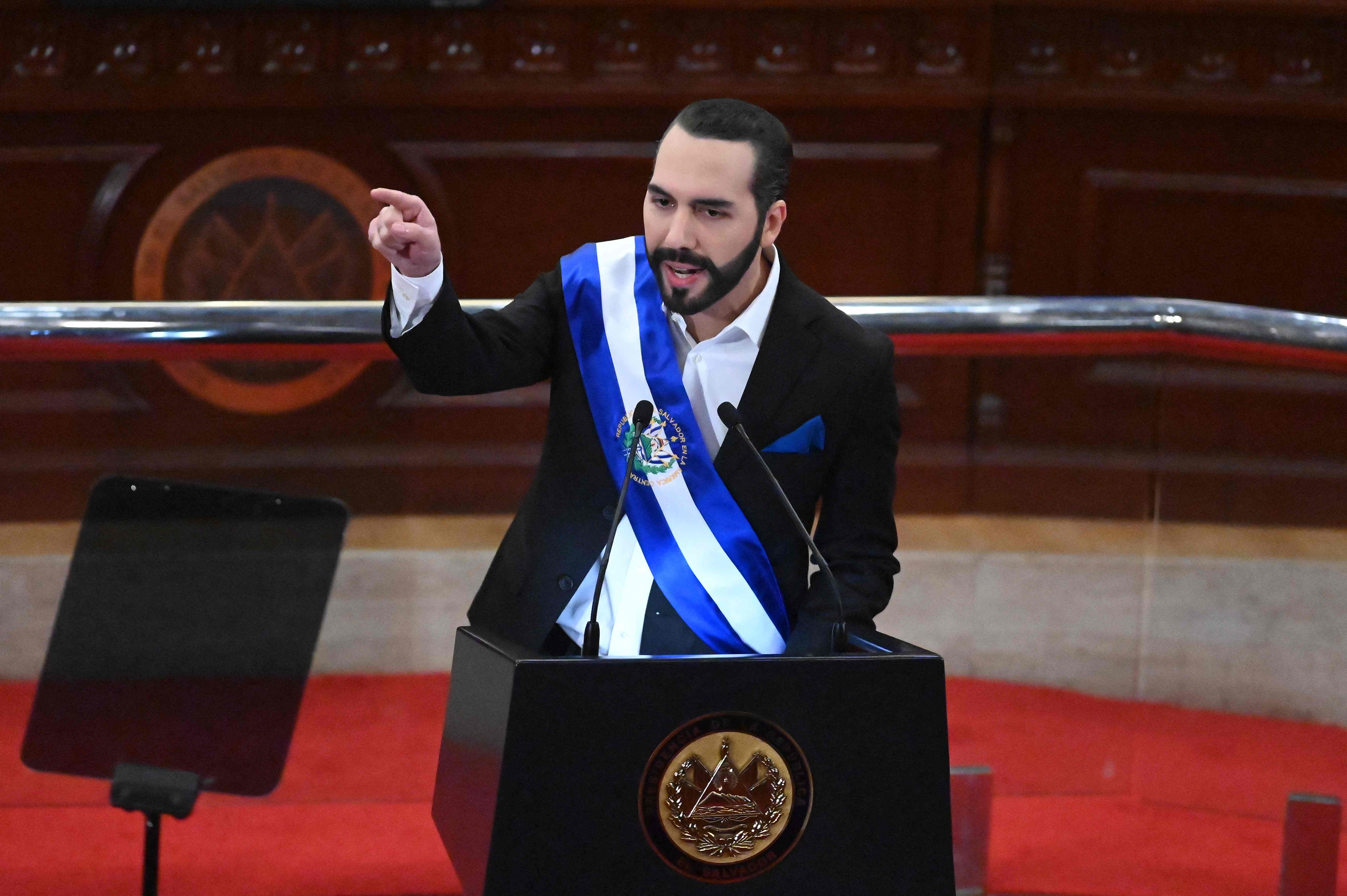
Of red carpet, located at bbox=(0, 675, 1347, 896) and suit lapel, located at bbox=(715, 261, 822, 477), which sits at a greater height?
suit lapel, located at bbox=(715, 261, 822, 477)

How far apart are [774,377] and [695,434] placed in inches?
4.0

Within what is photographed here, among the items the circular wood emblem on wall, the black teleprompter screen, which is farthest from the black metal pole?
the circular wood emblem on wall

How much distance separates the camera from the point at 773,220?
1.42 metres

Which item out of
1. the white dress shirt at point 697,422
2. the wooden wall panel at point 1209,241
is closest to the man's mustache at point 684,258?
the white dress shirt at point 697,422

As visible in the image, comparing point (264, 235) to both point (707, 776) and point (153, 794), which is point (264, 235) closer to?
point (153, 794)

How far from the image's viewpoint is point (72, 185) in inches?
139

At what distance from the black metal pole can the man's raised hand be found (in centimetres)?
80

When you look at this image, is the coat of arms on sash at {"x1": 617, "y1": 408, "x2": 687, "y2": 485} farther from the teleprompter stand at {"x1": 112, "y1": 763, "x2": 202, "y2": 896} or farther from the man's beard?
the teleprompter stand at {"x1": 112, "y1": 763, "x2": 202, "y2": 896}

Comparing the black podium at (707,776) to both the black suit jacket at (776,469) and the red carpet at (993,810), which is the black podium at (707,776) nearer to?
the black suit jacket at (776,469)

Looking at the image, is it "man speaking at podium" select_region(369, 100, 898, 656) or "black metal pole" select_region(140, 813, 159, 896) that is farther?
"black metal pole" select_region(140, 813, 159, 896)

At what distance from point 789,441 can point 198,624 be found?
2.88ft

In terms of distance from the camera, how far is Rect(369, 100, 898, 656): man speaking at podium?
4.53 ft

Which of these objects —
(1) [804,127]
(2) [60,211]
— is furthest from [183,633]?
(1) [804,127]

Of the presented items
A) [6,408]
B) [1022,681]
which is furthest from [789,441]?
[6,408]
